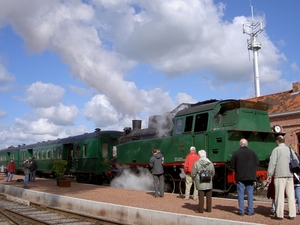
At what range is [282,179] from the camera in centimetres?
760

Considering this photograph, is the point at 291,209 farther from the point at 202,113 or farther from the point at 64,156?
the point at 64,156

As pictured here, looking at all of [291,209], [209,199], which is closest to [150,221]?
[209,199]

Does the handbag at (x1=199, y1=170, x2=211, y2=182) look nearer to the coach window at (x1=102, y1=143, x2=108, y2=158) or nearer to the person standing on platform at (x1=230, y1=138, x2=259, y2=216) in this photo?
the person standing on platform at (x1=230, y1=138, x2=259, y2=216)

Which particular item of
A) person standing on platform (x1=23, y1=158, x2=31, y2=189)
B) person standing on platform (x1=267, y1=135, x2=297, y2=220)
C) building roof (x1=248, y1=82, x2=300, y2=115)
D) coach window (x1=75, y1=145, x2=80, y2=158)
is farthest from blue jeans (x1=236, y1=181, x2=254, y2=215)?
building roof (x1=248, y1=82, x2=300, y2=115)

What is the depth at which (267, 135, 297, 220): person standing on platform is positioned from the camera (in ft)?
24.5

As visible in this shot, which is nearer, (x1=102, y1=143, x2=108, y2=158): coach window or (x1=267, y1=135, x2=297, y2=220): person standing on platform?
(x1=267, y1=135, x2=297, y2=220): person standing on platform

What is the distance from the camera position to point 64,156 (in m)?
24.6

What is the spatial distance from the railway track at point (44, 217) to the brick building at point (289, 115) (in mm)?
16456

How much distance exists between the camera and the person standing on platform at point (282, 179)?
24.5 feet

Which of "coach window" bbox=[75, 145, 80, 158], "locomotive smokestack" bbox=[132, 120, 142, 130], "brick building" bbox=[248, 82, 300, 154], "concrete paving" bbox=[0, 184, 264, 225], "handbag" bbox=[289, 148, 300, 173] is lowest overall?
"concrete paving" bbox=[0, 184, 264, 225]

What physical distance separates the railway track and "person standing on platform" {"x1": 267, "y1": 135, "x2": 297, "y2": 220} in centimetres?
374

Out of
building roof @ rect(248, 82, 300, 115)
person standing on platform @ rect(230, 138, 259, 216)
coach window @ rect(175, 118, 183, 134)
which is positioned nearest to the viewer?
person standing on platform @ rect(230, 138, 259, 216)

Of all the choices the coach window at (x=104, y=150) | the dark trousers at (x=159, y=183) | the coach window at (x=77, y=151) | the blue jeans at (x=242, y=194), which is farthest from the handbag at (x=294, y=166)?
the coach window at (x=77, y=151)

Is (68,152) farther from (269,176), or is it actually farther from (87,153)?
(269,176)
